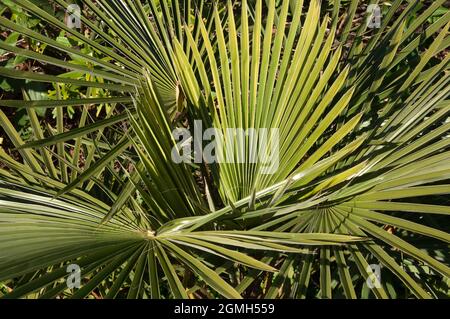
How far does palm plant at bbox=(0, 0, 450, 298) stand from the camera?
129 cm

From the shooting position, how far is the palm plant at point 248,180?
4.25 ft

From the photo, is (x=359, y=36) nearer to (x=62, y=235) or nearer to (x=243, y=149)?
(x=243, y=149)

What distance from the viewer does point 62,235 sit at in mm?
1344

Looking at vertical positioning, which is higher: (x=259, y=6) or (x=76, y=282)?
(x=259, y=6)

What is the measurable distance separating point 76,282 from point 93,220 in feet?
0.72

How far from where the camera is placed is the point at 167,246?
1326mm

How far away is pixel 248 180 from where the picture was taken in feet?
5.27
